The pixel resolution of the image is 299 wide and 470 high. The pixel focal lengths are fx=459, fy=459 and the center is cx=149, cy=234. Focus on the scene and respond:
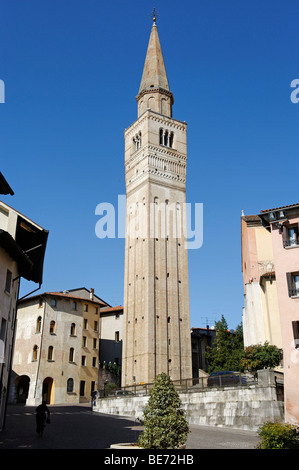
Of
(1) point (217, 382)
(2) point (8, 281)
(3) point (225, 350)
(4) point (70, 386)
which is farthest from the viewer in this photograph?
(4) point (70, 386)

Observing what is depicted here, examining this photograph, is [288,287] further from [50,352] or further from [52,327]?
[50,352]

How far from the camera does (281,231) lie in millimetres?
24875

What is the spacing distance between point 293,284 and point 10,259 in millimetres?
14051

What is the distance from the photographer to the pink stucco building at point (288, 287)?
2200 centimetres

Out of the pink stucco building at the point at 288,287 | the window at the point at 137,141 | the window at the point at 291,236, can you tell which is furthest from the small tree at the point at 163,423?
the window at the point at 137,141

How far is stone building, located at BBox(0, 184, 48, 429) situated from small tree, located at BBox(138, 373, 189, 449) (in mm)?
9518

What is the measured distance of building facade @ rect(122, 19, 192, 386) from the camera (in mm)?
51688

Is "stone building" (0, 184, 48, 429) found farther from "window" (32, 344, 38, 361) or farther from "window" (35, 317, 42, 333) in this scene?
"window" (32, 344, 38, 361)

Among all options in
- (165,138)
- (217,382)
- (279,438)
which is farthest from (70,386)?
(279,438)

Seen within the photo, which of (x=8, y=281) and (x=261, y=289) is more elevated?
(x=261, y=289)

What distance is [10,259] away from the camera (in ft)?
68.6

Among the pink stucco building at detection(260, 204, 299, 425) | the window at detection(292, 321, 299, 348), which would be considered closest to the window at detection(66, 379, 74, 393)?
the pink stucco building at detection(260, 204, 299, 425)
